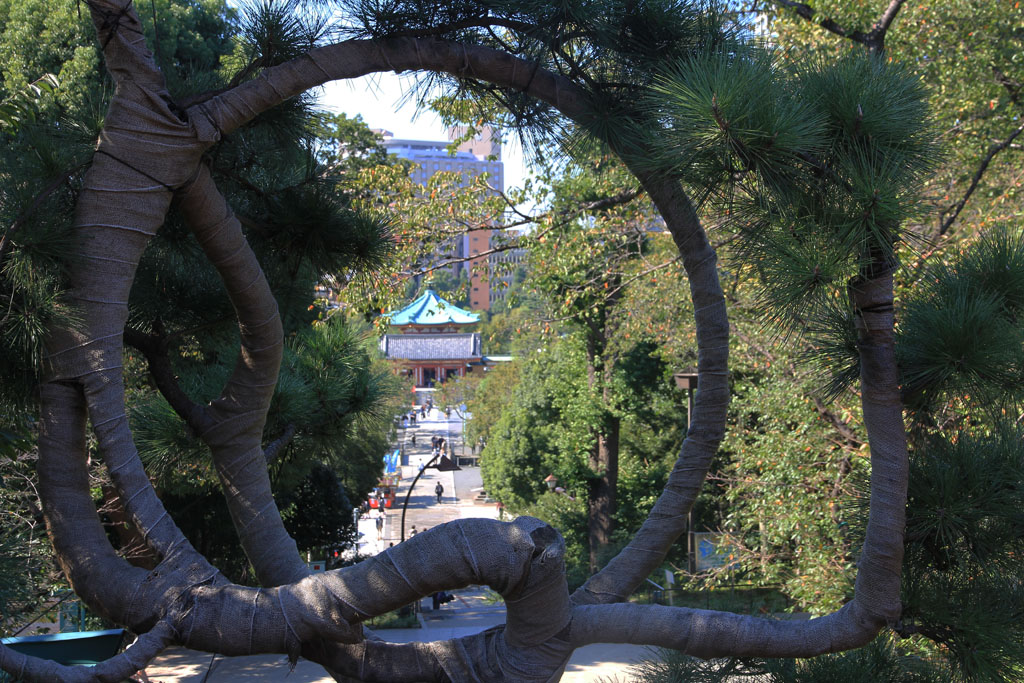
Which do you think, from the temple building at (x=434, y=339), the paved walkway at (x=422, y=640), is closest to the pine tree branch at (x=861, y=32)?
the paved walkway at (x=422, y=640)

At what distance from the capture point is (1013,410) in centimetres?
198

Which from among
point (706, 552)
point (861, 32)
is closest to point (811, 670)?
point (861, 32)

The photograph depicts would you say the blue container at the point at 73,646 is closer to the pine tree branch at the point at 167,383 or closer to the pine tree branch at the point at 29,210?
the pine tree branch at the point at 167,383

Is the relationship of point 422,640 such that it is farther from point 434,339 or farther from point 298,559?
point 434,339

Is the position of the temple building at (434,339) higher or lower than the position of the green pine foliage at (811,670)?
higher

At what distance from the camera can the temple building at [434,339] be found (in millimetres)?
37562

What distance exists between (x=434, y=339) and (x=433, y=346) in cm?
33

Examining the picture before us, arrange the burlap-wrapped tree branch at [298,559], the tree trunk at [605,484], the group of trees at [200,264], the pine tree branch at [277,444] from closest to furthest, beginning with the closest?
the burlap-wrapped tree branch at [298,559] → the group of trees at [200,264] → the pine tree branch at [277,444] → the tree trunk at [605,484]

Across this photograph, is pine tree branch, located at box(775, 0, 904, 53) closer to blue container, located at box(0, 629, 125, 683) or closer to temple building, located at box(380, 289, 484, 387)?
blue container, located at box(0, 629, 125, 683)

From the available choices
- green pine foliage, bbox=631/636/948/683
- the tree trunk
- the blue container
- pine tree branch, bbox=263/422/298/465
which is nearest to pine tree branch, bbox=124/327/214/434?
pine tree branch, bbox=263/422/298/465

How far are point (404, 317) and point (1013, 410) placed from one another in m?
35.9

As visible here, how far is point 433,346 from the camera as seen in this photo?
38.2m

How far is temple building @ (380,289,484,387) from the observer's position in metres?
37.6

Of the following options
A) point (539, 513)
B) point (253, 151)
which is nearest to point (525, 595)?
point (253, 151)
